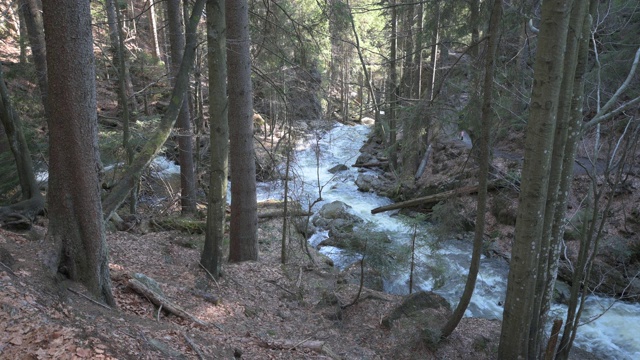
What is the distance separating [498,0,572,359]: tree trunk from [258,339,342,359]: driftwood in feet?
7.84

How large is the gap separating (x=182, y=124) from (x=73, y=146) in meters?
7.72

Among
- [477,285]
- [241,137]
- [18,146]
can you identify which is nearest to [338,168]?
[477,285]

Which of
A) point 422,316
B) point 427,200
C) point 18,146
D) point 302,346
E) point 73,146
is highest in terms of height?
point 73,146

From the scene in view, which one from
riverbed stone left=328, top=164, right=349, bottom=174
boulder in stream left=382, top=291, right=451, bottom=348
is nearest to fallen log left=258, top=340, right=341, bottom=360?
boulder in stream left=382, top=291, right=451, bottom=348

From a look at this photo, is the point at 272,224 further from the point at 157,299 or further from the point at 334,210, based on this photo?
the point at 157,299

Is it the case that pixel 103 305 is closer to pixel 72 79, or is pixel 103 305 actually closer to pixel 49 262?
pixel 49 262

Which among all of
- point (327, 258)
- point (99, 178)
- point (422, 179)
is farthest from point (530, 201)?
point (422, 179)

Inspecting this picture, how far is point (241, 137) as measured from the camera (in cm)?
853

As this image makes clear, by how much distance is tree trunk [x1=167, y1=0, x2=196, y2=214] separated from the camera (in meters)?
10.3

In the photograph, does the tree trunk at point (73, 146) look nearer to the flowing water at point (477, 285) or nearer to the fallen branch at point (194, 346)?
the fallen branch at point (194, 346)

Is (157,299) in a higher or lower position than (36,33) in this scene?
lower

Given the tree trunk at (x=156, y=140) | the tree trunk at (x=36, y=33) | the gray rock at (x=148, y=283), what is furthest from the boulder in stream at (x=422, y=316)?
the tree trunk at (x=36, y=33)

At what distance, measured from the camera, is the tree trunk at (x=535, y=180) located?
4594 mm

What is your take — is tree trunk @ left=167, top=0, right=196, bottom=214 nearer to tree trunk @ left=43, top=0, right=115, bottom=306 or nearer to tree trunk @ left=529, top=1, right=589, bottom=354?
tree trunk @ left=43, top=0, right=115, bottom=306
